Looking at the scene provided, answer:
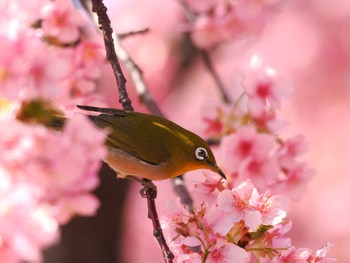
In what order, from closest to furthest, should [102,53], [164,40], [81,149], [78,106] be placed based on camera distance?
[81,149] < [78,106] < [102,53] < [164,40]

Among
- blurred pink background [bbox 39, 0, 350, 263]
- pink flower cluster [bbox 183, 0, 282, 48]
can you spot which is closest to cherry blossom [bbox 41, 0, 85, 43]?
pink flower cluster [bbox 183, 0, 282, 48]

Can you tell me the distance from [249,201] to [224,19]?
2.06m

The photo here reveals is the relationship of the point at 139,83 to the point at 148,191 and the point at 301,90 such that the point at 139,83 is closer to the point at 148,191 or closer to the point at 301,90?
the point at 148,191

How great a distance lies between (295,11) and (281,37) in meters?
0.32

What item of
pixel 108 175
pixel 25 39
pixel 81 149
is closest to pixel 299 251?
pixel 81 149

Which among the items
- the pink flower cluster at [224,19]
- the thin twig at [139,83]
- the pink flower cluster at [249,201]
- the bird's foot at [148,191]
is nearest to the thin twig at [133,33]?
the thin twig at [139,83]

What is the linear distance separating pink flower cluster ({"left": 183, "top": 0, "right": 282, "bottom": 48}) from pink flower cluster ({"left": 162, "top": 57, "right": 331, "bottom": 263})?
3.03 feet

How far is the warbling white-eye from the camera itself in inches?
108

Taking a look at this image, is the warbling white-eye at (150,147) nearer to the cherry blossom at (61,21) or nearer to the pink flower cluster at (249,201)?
the pink flower cluster at (249,201)

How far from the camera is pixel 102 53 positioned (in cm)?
295

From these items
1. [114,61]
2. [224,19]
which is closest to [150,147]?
[114,61]

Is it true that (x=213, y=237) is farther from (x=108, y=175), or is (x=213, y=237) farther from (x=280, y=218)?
(x=108, y=175)

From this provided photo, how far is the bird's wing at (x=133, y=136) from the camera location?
2723mm

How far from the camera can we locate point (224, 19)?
12.8ft
